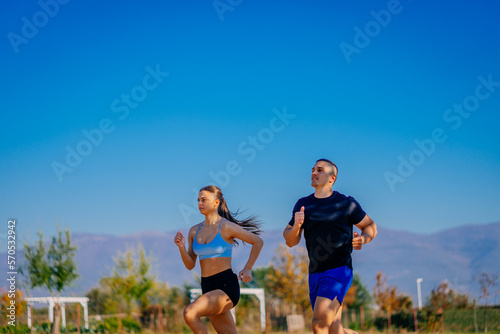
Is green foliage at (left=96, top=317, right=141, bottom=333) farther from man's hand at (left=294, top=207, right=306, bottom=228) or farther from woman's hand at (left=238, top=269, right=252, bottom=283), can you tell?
man's hand at (left=294, top=207, right=306, bottom=228)

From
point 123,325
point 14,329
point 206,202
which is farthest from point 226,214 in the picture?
point 123,325

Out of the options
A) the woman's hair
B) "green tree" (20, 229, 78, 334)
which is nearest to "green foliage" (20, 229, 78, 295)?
"green tree" (20, 229, 78, 334)

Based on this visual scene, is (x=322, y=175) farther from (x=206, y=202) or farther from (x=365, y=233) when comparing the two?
(x=206, y=202)

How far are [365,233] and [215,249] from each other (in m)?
1.72

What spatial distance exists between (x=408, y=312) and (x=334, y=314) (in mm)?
21712

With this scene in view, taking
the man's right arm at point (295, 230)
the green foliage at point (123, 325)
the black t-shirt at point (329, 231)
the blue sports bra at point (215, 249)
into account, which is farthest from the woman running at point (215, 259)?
the green foliage at point (123, 325)

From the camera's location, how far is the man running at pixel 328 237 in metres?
5.73

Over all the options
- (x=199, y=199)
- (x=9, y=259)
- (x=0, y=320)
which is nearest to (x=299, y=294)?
(x=0, y=320)

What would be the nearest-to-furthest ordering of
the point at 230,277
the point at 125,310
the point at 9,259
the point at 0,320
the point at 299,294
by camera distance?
the point at 230,277 < the point at 9,259 < the point at 0,320 < the point at 125,310 < the point at 299,294

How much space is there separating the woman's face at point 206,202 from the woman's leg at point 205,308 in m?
1.04

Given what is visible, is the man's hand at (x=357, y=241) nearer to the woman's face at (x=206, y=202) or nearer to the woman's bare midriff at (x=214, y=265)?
the woman's bare midriff at (x=214, y=265)

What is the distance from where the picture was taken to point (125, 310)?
28.2 m

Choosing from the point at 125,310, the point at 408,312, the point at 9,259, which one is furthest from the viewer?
the point at 125,310

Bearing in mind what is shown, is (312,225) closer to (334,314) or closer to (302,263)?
(334,314)
